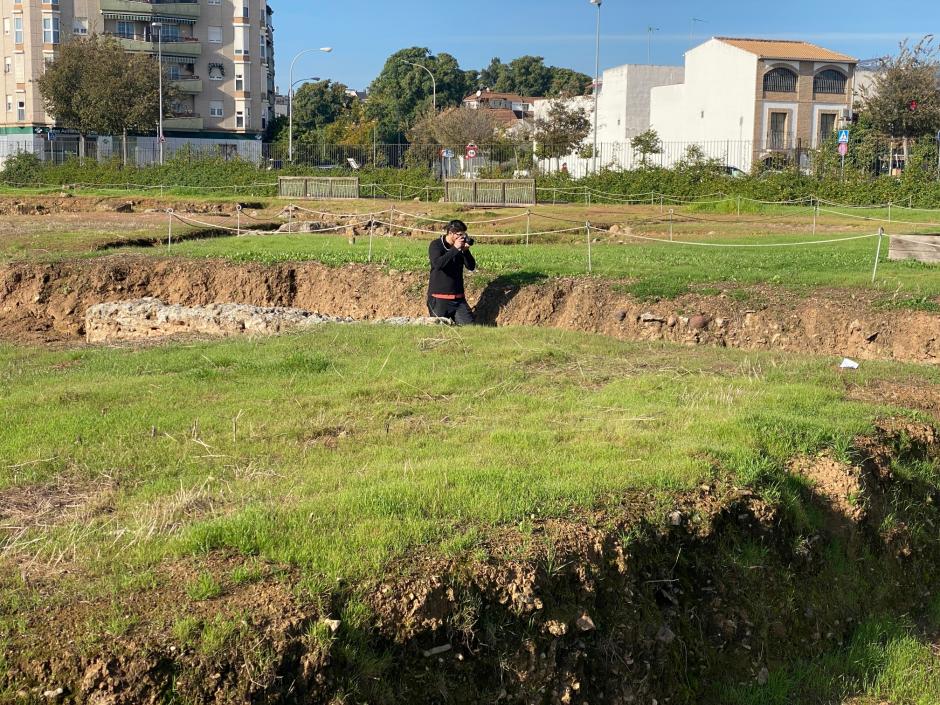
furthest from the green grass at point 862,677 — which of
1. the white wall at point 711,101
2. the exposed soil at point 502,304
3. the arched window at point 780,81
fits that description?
the arched window at point 780,81

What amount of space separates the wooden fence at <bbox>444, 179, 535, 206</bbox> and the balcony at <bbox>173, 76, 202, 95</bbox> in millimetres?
43894

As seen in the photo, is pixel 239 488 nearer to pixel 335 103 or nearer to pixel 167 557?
pixel 167 557

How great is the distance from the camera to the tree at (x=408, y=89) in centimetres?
9881

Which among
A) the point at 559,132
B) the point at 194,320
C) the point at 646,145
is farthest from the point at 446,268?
the point at 559,132

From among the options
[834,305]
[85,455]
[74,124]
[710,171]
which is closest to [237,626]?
[85,455]

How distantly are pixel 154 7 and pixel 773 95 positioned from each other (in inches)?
1736

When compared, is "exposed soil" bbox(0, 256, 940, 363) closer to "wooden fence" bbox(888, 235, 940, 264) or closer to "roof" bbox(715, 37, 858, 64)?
"wooden fence" bbox(888, 235, 940, 264)

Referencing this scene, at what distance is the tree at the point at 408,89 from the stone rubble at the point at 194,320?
75.9 meters

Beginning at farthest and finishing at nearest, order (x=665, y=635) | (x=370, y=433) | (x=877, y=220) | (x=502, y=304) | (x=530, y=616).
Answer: (x=877, y=220) < (x=502, y=304) < (x=370, y=433) < (x=665, y=635) < (x=530, y=616)

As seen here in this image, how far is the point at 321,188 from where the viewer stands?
4159 centimetres

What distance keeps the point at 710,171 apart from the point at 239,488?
42325 millimetres

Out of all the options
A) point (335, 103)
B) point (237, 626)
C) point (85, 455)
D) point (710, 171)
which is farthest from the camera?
point (335, 103)

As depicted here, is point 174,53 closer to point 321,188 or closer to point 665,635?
point 321,188

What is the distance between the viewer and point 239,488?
20.5 ft
